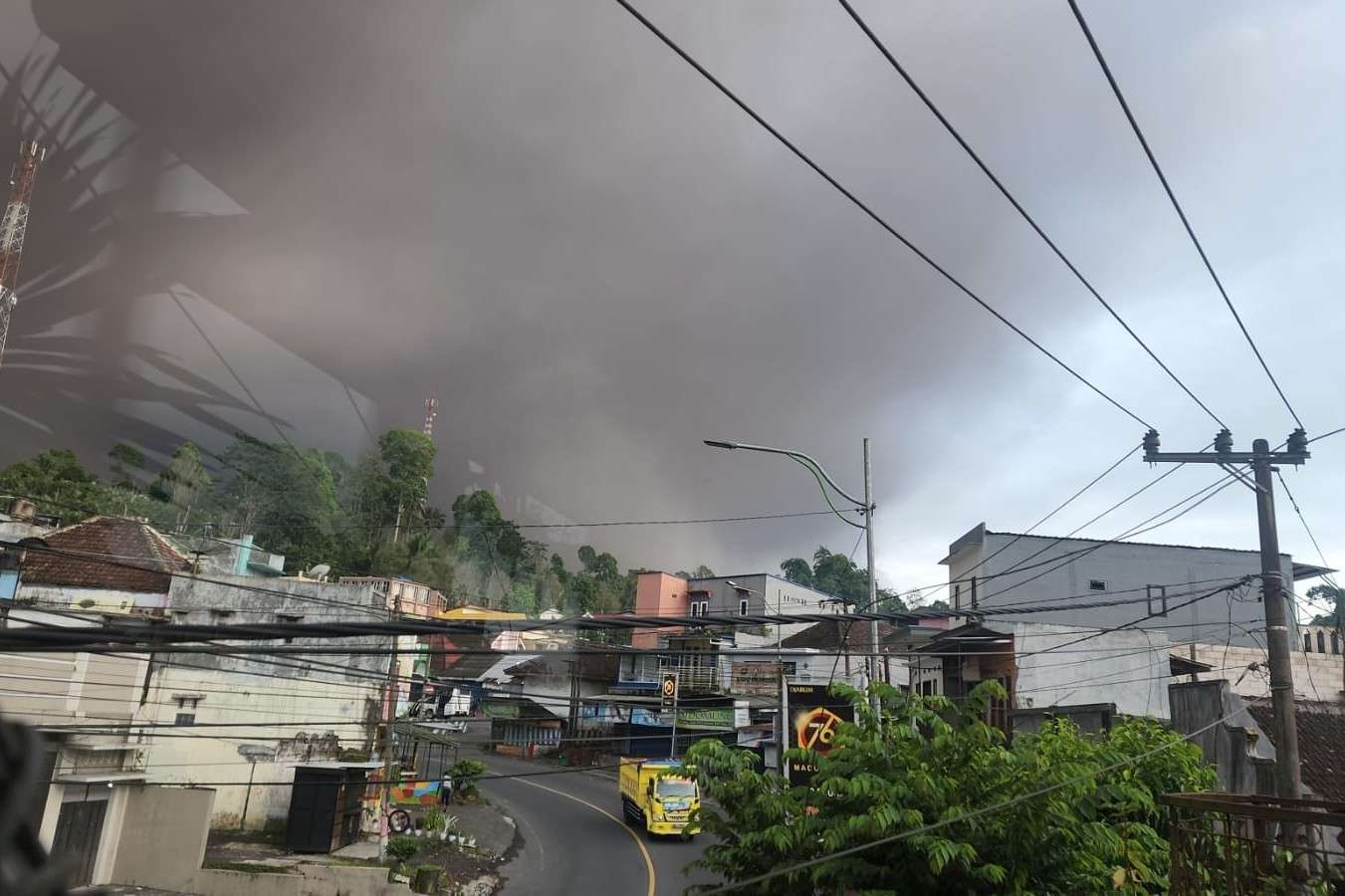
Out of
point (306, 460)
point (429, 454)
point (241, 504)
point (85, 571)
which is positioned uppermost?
point (429, 454)

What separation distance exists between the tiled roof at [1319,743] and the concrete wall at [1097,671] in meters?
6.94

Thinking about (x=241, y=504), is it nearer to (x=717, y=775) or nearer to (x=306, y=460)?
(x=306, y=460)

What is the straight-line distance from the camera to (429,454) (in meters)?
72.1

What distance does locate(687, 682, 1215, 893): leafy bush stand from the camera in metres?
7.52

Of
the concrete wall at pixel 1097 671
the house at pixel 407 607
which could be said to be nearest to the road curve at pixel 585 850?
the house at pixel 407 607

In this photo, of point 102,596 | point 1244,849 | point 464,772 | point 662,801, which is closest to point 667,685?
point 464,772

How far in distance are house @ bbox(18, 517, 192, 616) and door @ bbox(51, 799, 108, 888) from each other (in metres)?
9.62

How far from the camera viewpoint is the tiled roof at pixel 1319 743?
53.4 ft

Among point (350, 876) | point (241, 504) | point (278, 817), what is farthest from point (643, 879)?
point (241, 504)

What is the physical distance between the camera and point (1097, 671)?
28.1 m

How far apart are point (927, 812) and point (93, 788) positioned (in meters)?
20.2

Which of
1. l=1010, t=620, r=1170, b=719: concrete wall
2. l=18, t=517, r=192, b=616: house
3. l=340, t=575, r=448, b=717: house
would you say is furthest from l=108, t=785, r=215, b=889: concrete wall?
l=1010, t=620, r=1170, b=719: concrete wall

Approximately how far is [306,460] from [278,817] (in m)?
29.6

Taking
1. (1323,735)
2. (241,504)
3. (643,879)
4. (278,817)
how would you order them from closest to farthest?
1. (1323,735)
2. (643,879)
3. (278,817)
4. (241,504)
